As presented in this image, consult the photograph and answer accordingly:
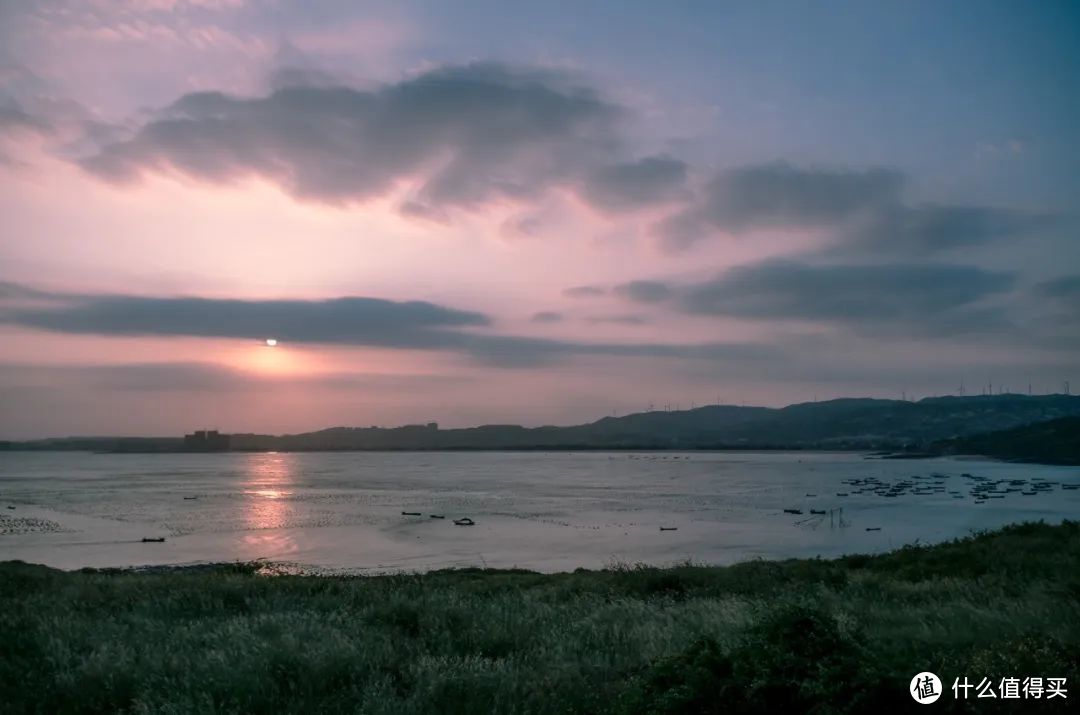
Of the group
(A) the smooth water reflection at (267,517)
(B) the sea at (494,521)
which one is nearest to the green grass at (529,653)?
(B) the sea at (494,521)

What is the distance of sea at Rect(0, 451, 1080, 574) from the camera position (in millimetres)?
53625

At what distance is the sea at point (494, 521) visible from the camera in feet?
176

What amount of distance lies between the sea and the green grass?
30.7 metres

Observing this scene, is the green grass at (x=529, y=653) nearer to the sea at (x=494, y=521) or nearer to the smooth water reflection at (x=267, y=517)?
the sea at (x=494, y=521)

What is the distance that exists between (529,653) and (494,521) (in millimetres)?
68287

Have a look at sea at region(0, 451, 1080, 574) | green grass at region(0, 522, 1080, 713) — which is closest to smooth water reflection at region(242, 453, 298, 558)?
sea at region(0, 451, 1080, 574)

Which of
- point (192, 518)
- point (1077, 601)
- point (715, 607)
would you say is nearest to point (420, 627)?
point (715, 607)

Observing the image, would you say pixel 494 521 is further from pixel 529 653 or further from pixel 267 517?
pixel 529 653

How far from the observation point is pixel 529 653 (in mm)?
9734

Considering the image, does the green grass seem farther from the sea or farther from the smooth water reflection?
the smooth water reflection

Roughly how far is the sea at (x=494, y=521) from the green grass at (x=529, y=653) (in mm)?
30711

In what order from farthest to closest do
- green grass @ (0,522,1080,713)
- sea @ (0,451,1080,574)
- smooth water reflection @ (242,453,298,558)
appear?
smooth water reflection @ (242,453,298,558)
sea @ (0,451,1080,574)
green grass @ (0,522,1080,713)

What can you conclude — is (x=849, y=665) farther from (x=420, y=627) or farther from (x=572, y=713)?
(x=420, y=627)

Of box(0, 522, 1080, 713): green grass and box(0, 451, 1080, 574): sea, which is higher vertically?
box(0, 522, 1080, 713): green grass
